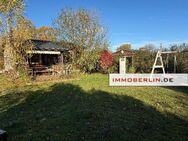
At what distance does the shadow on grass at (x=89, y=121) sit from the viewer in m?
5.51

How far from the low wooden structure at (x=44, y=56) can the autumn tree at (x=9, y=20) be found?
1.55m

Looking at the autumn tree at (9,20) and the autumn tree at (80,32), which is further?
the autumn tree at (80,32)

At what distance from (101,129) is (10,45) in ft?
39.8

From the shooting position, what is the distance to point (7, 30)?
16.2m

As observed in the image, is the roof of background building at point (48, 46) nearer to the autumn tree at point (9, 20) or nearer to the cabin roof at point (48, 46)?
the cabin roof at point (48, 46)

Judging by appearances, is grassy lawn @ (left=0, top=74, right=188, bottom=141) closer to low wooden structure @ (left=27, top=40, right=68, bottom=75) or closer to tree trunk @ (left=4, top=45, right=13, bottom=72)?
tree trunk @ (left=4, top=45, right=13, bottom=72)

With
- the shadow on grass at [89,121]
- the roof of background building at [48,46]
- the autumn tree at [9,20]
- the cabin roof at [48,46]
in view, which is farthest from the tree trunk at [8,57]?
the shadow on grass at [89,121]

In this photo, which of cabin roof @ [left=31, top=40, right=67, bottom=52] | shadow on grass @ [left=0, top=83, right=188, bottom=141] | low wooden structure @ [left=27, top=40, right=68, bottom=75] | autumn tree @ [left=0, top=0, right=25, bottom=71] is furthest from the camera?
cabin roof @ [left=31, top=40, right=67, bottom=52]

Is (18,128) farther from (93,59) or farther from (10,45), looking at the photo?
(93,59)

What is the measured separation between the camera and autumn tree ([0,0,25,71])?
51.9ft

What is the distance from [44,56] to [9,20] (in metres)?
13.3

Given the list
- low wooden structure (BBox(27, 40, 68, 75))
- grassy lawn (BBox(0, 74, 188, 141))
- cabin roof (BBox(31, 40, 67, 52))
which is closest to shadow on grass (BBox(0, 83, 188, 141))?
grassy lawn (BBox(0, 74, 188, 141))

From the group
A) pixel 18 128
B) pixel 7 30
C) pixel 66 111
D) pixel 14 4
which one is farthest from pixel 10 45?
pixel 18 128

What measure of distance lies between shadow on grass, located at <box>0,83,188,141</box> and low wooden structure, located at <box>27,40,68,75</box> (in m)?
9.58
